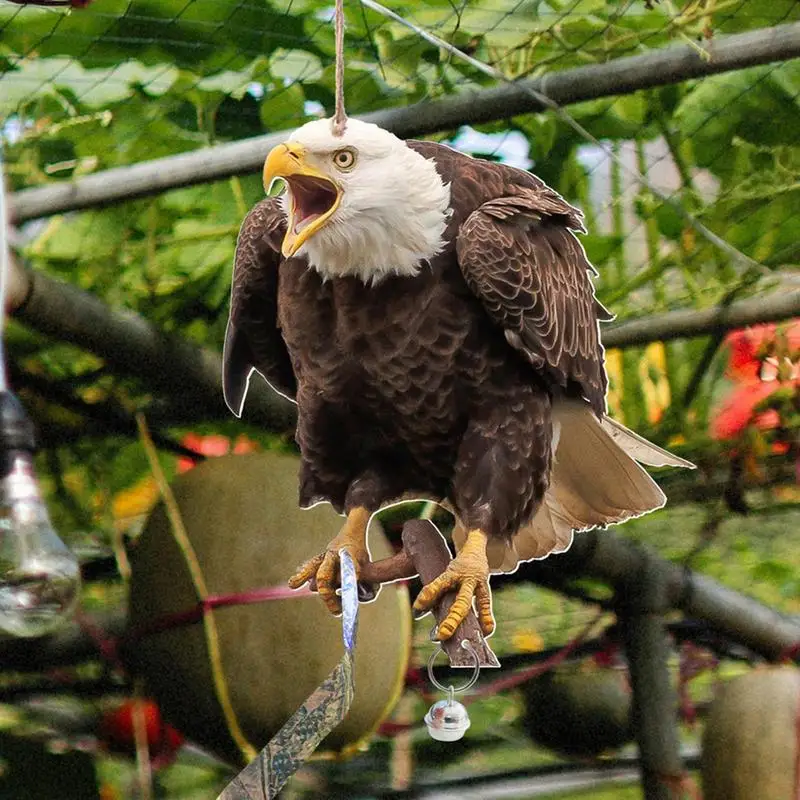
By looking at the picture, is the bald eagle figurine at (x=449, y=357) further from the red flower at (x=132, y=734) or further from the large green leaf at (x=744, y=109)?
the red flower at (x=132, y=734)

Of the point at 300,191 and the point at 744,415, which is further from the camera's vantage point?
the point at 744,415

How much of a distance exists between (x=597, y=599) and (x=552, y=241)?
1493 millimetres

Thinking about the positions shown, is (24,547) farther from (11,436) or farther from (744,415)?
(744,415)

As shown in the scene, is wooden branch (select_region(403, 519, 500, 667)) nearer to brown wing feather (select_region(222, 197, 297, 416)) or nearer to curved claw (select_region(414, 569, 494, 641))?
curved claw (select_region(414, 569, 494, 641))

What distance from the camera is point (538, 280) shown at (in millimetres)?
877

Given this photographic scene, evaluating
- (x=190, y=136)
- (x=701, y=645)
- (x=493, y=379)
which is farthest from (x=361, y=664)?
(x=701, y=645)

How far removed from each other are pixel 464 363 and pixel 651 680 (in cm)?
145

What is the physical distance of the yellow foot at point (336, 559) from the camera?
2.88 feet

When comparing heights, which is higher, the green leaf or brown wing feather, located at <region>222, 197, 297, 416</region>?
the green leaf

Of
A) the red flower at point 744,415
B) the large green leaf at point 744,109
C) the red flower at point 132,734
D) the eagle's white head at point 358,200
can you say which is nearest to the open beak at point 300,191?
the eagle's white head at point 358,200

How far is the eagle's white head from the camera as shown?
72 cm

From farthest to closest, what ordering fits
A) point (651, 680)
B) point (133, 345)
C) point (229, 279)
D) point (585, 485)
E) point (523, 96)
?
point (651, 680)
point (229, 279)
point (133, 345)
point (523, 96)
point (585, 485)

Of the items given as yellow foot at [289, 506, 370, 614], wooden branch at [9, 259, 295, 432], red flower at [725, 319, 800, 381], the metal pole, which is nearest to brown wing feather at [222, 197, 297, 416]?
yellow foot at [289, 506, 370, 614]

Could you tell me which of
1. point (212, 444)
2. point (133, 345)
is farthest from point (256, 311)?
point (212, 444)
